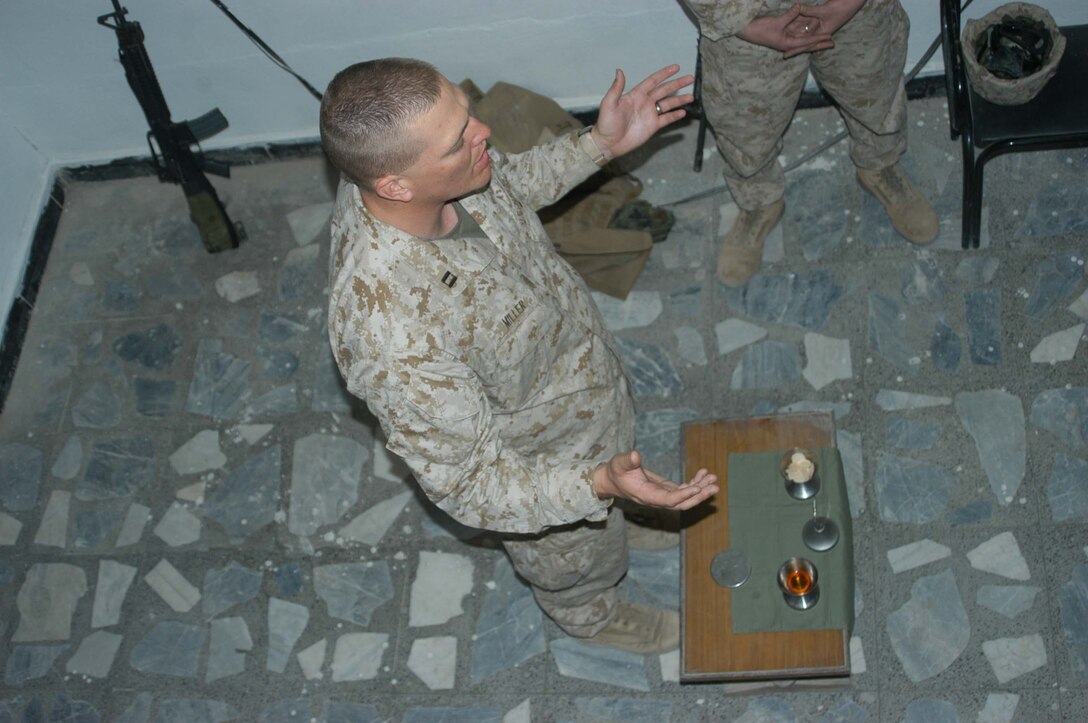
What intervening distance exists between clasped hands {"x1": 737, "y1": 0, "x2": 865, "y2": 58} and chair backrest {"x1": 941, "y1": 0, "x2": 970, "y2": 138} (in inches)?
19.6

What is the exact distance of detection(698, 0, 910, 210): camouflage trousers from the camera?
341 centimetres

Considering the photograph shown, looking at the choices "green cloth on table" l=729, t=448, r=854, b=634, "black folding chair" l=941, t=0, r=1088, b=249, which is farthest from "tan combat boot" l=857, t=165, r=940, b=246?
"green cloth on table" l=729, t=448, r=854, b=634

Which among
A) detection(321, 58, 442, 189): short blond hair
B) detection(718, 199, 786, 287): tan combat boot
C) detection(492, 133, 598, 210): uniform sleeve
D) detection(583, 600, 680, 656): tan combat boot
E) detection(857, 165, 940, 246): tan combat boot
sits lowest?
detection(583, 600, 680, 656): tan combat boot

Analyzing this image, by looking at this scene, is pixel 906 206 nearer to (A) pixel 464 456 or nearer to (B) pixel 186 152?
(A) pixel 464 456

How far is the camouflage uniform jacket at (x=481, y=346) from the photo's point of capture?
238 centimetres

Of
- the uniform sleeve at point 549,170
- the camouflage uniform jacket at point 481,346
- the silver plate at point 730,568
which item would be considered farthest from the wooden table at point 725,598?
the uniform sleeve at point 549,170

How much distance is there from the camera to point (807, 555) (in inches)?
122

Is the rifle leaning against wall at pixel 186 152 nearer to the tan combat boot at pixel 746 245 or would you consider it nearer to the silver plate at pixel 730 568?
the tan combat boot at pixel 746 245

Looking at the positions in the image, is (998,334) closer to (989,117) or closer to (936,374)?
(936,374)

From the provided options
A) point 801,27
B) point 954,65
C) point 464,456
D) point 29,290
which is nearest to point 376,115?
point 464,456

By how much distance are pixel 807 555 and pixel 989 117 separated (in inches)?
62.3

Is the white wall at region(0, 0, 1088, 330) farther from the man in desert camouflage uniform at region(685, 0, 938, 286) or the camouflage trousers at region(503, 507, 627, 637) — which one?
the camouflage trousers at region(503, 507, 627, 637)

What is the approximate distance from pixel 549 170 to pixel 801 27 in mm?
944

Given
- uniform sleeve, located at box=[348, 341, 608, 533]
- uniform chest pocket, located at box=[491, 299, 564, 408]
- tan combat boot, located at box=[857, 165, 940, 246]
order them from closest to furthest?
uniform sleeve, located at box=[348, 341, 608, 533] < uniform chest pocket, located at box=[491, 299, 564, 408] < tan combat boot, located at box=[857, 165, 940, 246]
